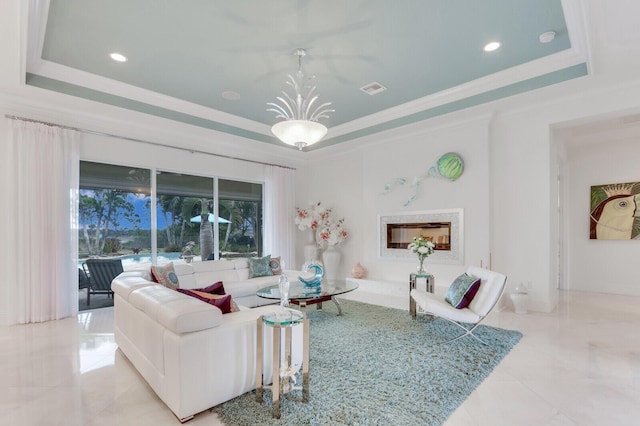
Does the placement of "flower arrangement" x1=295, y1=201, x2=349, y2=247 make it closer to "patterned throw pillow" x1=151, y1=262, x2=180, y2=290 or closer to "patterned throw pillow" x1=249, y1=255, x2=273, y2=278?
"patterned throw pillow" x1=249, y1=255, x2=273, y2=278

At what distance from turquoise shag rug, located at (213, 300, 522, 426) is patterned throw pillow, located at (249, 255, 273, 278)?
1.61 metres

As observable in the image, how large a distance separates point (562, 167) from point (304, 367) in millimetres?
6575

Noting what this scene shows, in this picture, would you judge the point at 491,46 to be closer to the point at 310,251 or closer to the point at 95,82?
the point at 95,82

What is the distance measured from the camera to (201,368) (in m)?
2.08

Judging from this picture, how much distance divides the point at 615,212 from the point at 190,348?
7.37m

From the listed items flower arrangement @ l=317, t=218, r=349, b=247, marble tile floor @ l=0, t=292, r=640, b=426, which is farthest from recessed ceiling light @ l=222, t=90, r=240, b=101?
marble tile floor @ l=0, t=292, r=640, b=426

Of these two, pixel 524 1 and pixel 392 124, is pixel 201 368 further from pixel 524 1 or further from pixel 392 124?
pixel 392 124

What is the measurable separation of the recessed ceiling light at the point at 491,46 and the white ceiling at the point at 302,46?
10cm

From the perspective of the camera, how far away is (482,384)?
254 cm

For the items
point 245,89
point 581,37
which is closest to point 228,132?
point 245,89

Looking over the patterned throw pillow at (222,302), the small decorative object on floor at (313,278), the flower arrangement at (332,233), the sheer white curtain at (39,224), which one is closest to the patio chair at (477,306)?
the small decorative object on floor at (313,278)

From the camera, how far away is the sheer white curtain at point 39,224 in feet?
13.7

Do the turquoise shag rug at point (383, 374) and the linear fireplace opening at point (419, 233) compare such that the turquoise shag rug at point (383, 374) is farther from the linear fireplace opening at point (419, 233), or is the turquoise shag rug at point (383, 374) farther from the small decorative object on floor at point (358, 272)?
the small decorative object on floor at point (358, 272)

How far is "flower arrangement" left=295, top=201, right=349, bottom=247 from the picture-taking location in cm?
679
